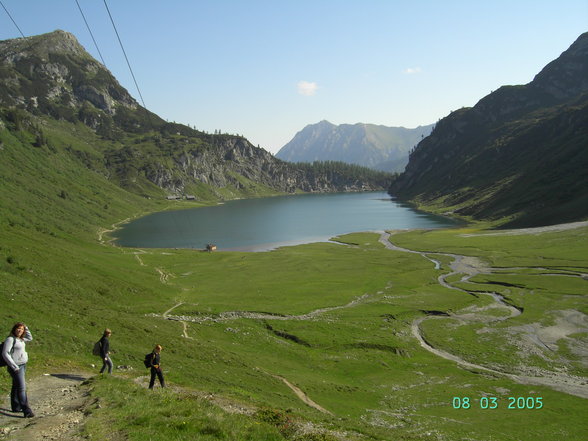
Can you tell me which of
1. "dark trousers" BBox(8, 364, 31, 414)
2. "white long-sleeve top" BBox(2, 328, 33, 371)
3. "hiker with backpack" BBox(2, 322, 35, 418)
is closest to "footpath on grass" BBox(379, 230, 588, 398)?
"dark trousers" BBox(8, 364, 31, 414)

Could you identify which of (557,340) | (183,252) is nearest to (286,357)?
(557,340)

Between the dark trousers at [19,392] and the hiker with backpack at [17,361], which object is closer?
the hiker with backpack at [17,361]

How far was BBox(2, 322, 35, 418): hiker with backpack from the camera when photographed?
699 inches

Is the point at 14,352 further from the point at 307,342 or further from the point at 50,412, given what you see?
the point at 307,342

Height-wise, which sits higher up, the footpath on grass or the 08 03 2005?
the 08 03 2005

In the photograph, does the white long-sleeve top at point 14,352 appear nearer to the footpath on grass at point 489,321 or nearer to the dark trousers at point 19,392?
the dark trousers at point 19,392

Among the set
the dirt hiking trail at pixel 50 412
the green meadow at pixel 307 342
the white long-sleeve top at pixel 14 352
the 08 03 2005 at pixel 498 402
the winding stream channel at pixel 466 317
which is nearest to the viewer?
the dirt hiking trail at pixel 50 412

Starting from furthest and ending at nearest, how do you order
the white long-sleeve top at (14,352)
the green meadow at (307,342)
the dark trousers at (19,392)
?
the green meadow at (307,342) → the dark trousers at (19,392) → the white long-sleeve top at (14,352)

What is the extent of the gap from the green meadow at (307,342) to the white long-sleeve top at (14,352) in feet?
13.3

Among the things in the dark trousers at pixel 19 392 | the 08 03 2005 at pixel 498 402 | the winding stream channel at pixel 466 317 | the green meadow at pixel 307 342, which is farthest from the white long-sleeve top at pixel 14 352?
the 08 03 2005 at pixel 498 402

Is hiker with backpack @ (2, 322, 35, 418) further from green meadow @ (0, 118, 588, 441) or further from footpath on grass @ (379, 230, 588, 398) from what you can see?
footpath on grass @ (379, 230, 588, 398)

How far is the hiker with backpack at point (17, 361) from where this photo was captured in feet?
58.3

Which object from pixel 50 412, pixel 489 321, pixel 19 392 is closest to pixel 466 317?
pixel 489 321

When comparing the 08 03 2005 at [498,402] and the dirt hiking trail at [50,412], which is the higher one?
the dirt hiking trail at [50,412]
